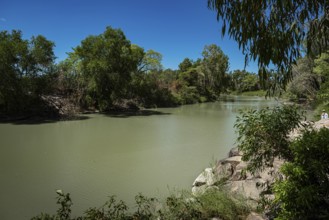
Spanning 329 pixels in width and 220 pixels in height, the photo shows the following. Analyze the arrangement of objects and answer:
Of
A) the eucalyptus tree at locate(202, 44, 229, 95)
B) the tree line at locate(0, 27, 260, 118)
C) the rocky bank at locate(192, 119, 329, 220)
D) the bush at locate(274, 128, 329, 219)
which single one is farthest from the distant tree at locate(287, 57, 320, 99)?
the eucalyptus tree at locate(202, 44, 229, 95)

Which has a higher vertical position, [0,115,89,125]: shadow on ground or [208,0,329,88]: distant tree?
[208,0,329,88]: distant tree

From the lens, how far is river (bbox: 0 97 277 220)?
438 cm

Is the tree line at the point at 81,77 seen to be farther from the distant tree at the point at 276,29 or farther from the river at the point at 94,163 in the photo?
the distant tree at the point at 276,29

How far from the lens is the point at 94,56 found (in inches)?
689

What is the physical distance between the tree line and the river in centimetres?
376

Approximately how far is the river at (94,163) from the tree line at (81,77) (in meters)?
3.76

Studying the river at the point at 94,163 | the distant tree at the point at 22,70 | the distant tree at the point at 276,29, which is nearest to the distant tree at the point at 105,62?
the distant tree at the point at 22,70

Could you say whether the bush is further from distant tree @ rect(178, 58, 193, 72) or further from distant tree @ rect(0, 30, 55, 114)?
distant tree @ rect(178, 58, 193, 72)

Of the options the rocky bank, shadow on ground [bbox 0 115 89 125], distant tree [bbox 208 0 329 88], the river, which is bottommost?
the river

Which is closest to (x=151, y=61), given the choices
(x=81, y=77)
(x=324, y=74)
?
(x=81, y=77)

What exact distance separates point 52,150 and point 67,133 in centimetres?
291

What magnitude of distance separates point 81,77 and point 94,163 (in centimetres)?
1335

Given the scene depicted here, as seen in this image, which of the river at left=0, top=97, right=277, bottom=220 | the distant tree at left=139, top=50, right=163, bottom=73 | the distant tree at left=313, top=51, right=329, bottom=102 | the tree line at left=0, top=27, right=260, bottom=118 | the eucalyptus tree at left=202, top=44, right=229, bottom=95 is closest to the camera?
the river at left=0, top=97, right=277, bottom=220

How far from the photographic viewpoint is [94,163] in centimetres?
631
